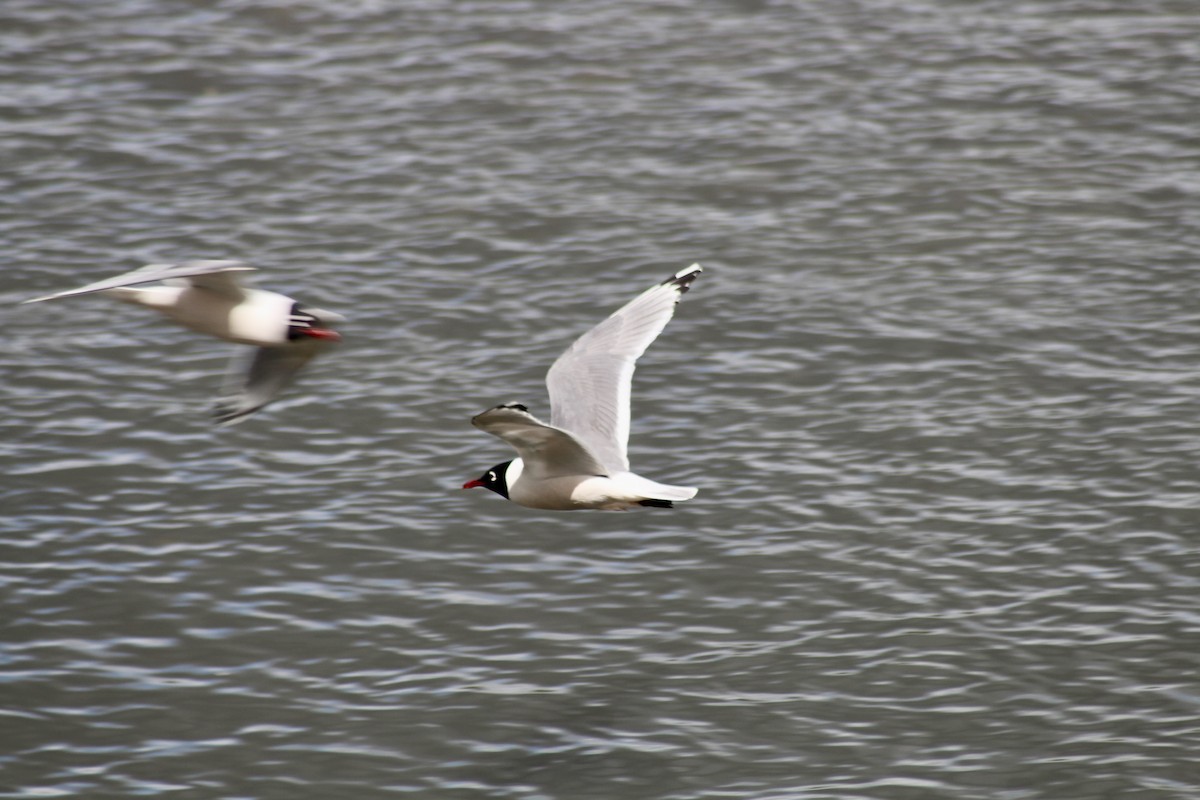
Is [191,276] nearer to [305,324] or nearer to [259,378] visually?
[305,324]

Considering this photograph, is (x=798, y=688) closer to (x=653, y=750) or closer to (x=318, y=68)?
(x=653, y=750)

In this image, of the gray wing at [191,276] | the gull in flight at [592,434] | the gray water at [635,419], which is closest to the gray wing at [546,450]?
the gull in flight at [592,434]

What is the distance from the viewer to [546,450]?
12.3 m

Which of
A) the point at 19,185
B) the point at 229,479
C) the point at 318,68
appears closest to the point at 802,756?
the point at 229,479

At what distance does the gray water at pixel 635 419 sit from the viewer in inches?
541

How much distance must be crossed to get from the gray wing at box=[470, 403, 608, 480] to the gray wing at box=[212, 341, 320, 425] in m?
2.32

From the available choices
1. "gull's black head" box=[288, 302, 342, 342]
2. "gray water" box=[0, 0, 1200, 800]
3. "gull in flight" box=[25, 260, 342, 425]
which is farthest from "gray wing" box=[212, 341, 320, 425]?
"gray water" box=[0, 0, 1200, 800]

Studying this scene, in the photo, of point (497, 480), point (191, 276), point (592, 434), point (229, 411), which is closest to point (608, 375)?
point (592, 434)

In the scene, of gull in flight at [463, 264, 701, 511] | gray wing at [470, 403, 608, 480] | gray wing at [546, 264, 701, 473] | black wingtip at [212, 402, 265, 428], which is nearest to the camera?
gray wing at [470, 403, 608, 480]

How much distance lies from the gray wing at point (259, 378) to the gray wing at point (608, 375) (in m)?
2.03

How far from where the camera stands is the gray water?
1373cm

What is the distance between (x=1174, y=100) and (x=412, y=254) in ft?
41.4

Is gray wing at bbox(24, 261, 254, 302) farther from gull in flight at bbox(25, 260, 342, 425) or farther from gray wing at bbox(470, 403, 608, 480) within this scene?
gray wing at bbox(470, 403, 608, 480)

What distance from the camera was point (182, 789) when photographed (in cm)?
1299
